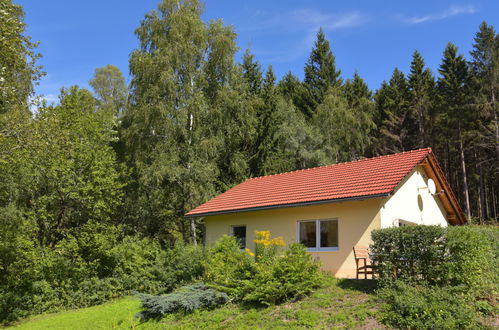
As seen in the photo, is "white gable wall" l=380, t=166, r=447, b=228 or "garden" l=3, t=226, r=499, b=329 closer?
"garden" l=3, t=226, r=499, b=329

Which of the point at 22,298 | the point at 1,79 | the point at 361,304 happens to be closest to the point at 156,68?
the point at 1,79

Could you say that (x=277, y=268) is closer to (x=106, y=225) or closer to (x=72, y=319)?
(x=72, y=319)

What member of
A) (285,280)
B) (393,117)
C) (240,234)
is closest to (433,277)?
(285,280)

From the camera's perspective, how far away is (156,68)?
22656 mm

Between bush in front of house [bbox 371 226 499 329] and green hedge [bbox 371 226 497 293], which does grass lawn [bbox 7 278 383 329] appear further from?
green hedge [bbox 371 226 497 293]

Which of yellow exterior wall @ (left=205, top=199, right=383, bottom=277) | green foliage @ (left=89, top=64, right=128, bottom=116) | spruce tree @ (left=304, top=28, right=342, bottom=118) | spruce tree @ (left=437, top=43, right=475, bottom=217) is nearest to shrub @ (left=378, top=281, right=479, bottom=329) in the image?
yellow exterior wall @ (left=205, top=199, right=383, bottom=277)

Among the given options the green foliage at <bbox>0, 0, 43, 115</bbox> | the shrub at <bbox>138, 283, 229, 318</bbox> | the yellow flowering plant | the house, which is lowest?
the shrub at <bbox>138, 283, 229, 318</bbox>

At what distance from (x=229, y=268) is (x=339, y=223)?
441 centimetres

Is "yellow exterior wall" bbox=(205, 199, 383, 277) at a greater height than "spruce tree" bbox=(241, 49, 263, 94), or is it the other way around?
"spruce tree" bbox=(241, 49, 263, 94)

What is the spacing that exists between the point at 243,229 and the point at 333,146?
1618 centimetres

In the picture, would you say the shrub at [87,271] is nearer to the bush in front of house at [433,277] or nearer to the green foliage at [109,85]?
the bush in front of house at [433,277]

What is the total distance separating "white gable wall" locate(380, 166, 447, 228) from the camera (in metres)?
13.5

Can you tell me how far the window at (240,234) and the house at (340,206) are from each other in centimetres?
4

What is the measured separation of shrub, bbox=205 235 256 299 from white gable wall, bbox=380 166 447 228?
480cm
